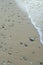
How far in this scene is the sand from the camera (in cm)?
315

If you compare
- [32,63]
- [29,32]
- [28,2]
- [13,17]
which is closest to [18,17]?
[13,17]

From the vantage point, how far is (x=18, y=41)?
11.8 feet

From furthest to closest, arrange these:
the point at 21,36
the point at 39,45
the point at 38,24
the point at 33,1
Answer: the point at 33,1
the point at 38,24
the point at 21,36
the point at 39,45

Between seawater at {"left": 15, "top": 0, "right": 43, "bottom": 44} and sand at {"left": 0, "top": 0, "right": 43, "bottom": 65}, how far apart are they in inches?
3.6

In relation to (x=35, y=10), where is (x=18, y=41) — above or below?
above

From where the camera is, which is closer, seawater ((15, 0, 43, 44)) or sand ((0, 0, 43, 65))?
sand ((0, 0, 43, 65))

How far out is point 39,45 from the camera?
349 cm

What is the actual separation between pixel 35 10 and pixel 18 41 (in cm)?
156

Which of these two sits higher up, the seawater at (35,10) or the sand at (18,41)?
the sand at (18,41)

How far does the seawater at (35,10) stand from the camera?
4.14 m

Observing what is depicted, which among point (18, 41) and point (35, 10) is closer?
point (18, 41)

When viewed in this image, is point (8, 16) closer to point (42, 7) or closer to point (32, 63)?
point (42, 7)

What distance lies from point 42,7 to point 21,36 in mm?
1564

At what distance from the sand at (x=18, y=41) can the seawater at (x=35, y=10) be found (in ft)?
0.30
